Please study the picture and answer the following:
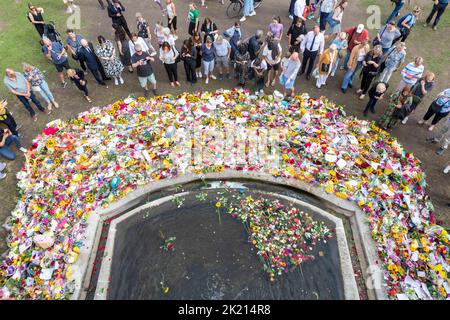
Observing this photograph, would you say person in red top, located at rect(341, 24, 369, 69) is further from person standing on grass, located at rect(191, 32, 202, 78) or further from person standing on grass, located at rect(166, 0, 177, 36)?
person standing on grass, located at rect(166, 0, 177, 36)

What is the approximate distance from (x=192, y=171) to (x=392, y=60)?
21.8 feet

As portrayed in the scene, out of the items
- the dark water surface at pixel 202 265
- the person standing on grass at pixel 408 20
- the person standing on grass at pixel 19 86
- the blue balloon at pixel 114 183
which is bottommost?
the dark water surface at pixel 202 265

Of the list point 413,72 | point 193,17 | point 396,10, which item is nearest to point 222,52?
point 193,17

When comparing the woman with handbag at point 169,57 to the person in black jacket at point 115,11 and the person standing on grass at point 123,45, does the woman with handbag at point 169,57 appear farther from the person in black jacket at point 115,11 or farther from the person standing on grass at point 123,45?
the person in black jacket at point 115,11

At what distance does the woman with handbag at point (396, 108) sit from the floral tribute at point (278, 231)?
3.82 meters

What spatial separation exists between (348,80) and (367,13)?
5358 millimetres

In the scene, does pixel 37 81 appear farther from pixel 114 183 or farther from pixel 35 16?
pixel 114 183

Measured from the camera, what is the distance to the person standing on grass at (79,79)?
8.52 m

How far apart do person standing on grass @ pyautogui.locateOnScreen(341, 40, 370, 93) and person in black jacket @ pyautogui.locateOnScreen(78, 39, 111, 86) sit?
7552mm

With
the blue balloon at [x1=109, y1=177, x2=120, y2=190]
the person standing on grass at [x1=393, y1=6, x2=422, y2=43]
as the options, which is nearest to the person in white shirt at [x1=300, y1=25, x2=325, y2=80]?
the person standing on grass at [x1=393, y1=6, x2=422, y2=43]

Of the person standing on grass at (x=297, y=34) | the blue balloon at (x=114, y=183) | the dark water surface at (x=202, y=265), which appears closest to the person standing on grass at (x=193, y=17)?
the person standing on grass at (x=297, y=34)

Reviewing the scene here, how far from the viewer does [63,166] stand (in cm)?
751

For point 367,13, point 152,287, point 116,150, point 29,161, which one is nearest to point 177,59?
point 116,150
